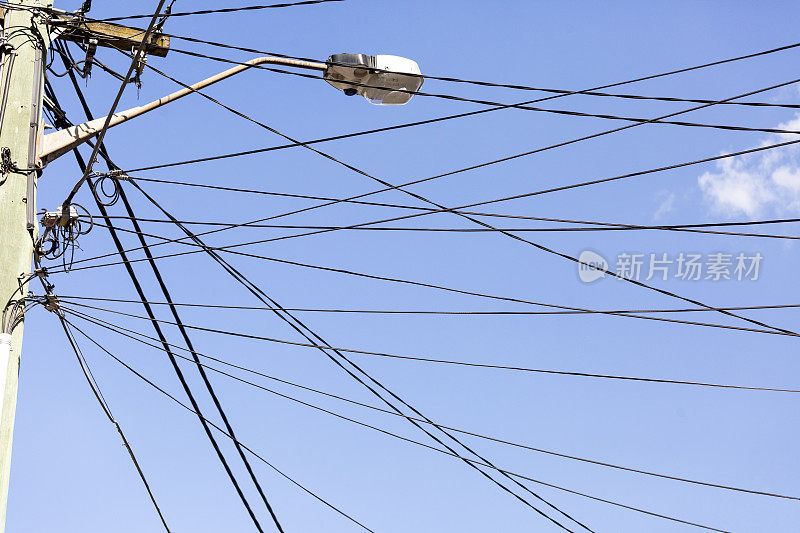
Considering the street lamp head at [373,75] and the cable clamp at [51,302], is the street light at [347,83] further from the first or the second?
the cable clamp at [51,302]

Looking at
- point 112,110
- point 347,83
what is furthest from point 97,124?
point 347,83

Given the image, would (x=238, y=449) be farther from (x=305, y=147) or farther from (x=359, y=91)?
(x=359, y=91)

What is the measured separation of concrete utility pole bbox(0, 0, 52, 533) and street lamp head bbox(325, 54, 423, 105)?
2.16m

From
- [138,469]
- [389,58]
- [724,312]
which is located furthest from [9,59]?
[724,312]

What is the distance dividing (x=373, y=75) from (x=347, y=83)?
0.68ft

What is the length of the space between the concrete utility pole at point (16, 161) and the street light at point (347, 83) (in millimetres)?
197

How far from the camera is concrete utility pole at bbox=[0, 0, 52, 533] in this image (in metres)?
6.07

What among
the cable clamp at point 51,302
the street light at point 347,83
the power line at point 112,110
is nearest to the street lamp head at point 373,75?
the street light at point 347,83

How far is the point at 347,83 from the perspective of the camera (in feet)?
22.6

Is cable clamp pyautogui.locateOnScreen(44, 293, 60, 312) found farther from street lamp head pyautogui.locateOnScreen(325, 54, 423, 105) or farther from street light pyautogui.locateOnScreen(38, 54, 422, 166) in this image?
street lamp head pyautogui.locateOnScreen(325, 54, 423, 105)

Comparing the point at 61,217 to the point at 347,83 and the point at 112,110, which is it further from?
the point at 347,83

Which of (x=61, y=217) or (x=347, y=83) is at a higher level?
(x=347, y=83)

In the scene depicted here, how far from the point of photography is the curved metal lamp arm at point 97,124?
6773mm

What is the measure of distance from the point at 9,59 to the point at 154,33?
1085 mm
